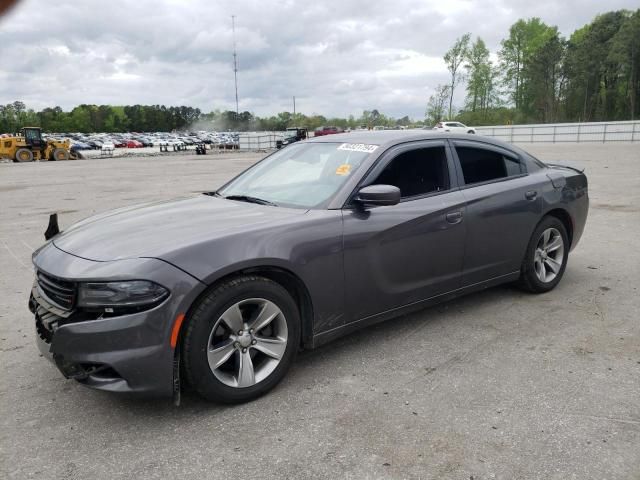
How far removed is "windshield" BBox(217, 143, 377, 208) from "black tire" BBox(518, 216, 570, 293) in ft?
5.98

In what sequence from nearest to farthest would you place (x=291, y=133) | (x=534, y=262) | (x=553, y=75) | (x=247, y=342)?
(x=247, y=342) < (x=534, y=262) < (x=291, y=133) < (x=553, y=75)

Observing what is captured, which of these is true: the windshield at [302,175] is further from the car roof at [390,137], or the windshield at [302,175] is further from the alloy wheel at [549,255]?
the alloy wheel at [549,255]

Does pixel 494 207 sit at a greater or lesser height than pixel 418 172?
lesser

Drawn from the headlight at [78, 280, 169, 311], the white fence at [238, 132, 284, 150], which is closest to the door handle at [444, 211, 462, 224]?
the headlight at [78, 280, 169, 311]

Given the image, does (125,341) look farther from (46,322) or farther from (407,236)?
(407,236)

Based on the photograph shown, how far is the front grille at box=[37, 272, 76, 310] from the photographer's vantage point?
9.25 ft

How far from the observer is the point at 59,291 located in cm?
290

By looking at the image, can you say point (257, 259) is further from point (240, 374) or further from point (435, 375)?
point (435, 375)

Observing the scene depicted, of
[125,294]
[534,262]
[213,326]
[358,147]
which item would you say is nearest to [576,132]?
[534,262]

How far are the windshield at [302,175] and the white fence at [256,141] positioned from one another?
44.5 metres

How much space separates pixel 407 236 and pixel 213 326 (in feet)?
5.04

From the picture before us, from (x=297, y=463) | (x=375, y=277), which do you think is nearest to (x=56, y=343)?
(x=297, y=463)

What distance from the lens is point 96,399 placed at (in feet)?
10.4

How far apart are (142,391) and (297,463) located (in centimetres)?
87
